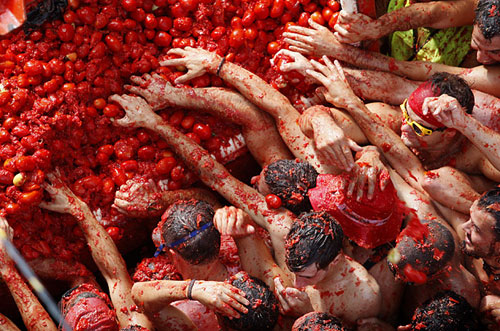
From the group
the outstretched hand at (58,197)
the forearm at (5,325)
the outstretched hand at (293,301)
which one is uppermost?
the outstretched hand at (58,197)

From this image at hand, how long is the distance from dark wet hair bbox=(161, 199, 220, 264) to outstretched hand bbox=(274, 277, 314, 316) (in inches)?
18.8

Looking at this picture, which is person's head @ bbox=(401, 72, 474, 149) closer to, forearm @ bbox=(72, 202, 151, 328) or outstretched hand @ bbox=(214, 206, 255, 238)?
outstretched hand @ bbox=(214, 206, 255, 238)

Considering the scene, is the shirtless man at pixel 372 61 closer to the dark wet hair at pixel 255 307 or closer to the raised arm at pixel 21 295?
the dark wet hair at pixel 255 307

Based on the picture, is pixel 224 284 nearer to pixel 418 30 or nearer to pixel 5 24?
pixel 5 24

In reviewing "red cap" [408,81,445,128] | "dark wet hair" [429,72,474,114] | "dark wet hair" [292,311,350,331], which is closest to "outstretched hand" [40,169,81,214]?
"dark wet hair" [292,311,350,331]

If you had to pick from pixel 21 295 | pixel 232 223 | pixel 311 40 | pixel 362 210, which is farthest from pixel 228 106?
pixel 21 295

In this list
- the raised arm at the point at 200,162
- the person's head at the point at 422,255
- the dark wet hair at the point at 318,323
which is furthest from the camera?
the raised arm at the point at 200,162

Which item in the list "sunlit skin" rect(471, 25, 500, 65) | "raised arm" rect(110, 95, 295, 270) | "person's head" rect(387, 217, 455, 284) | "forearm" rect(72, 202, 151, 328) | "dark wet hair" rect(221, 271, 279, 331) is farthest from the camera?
"raised arm" rect(110, 95, 295, 270)

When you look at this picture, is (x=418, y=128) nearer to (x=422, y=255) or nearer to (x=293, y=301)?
(x=422, y=255)

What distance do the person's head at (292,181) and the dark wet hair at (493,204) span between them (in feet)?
3.44

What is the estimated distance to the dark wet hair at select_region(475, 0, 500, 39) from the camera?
11.8 ft

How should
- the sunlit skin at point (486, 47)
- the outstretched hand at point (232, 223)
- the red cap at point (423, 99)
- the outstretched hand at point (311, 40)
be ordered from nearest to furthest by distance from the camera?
the outstretched hand at point (232, 223) < the red cap at point (423, 99) < the sunlit skin at point (486, 47) < the outstretched hand at point (311, 40)

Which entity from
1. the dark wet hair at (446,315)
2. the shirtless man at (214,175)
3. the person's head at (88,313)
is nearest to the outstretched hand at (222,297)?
the person's head at (88,313)

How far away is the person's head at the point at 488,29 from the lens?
11.8ft
